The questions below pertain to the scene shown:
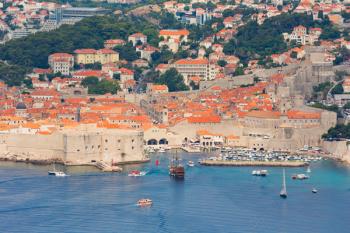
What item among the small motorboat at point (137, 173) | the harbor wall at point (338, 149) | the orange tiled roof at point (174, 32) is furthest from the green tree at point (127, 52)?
the small motorboat at point (137, 173)

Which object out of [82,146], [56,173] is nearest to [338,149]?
[82,146]

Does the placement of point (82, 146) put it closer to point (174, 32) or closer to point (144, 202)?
point (144, 202)

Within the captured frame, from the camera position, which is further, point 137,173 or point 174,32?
point 174,32

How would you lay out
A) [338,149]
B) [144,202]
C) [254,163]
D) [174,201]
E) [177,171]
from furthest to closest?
[338,149] < [254,163] < [177,171] < [174,201] < [144,202]

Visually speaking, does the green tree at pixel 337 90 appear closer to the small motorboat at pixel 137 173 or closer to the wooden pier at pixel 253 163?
the wooden pier at pixel 253 163

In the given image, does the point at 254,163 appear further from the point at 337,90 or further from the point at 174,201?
the point at 337,90

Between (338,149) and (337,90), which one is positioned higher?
(337,90)

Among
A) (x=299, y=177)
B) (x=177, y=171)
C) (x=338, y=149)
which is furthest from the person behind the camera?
(x=338, y=149)

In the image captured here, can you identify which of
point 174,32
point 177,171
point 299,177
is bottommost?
point 299,177

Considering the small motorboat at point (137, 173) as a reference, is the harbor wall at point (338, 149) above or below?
above
